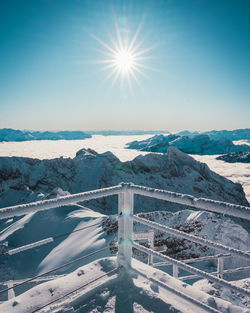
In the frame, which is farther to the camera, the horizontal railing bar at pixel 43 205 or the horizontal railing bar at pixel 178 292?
the horizontal railing bar at pixel 178 292

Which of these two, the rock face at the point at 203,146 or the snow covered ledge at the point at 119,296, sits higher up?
the snow covered ledge at the point at 119,296

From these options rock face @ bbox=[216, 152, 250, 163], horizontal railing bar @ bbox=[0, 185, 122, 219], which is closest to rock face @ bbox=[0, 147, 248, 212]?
horizontal railing bar @ bbox=[0, 185, 122, 219]

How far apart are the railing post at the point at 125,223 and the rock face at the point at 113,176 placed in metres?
15.0

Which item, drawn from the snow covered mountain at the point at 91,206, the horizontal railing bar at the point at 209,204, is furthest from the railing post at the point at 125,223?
the snow covered mountain at the point at 91,206

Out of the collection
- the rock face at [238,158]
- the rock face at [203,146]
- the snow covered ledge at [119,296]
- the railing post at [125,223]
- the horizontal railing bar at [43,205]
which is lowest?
the rock face at [238,158]

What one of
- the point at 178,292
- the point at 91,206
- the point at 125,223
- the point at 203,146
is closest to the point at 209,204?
the point at 125,223

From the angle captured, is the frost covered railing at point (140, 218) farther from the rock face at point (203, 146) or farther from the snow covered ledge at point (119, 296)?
the rock face at point (203, 146)

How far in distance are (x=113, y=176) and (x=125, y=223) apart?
1867 cm

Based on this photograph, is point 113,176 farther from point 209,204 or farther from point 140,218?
point 209,204

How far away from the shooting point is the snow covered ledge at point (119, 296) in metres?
2.07

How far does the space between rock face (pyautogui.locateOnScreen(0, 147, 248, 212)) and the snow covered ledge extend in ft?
49.5

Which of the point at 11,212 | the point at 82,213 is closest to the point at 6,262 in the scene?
the point at 82,213

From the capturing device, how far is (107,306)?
2088 millimetres

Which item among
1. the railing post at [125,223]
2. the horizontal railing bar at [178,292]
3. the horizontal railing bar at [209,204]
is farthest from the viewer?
the railing post at [125,223]
